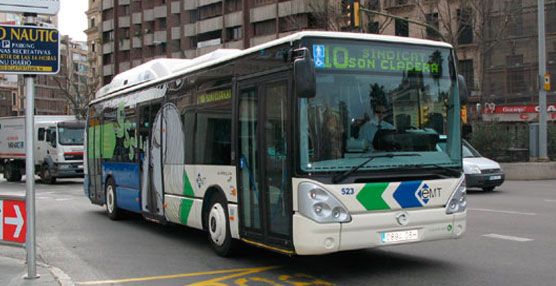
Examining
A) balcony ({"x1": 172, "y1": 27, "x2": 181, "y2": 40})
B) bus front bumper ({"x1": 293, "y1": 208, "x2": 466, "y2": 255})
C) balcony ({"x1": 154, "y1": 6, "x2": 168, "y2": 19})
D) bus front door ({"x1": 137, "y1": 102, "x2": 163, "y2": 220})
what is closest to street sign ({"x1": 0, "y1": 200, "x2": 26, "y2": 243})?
bus front bumper ({"x1": 293, "y1": 208, "x2": 466, "y2": 255})

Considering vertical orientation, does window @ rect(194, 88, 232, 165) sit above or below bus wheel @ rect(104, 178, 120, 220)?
above

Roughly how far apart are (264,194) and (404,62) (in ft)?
7.74

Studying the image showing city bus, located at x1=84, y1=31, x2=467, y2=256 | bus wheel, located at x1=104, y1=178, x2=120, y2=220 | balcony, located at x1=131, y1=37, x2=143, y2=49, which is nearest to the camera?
city bus, located at x1=84, y1=31, x2=467, y2=256

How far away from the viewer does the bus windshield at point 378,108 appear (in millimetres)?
7004

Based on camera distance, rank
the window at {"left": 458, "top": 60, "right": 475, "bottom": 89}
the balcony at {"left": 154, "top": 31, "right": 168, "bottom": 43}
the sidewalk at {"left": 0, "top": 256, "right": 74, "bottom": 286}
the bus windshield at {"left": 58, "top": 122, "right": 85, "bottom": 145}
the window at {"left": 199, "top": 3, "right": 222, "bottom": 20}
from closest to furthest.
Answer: the sidewalk at {"left": 0, "top": 256, "right": 74, "bottom": 286}
the bus windshield at {"left": 58, "top": 122, "right": 85, "bottom": 145}
the window at {"left": 458, "top": 60, "right": 475, "bottom": 89}
the window at {"left": 199, "top": 3, "right": 222, "bottom": 20}
the balcony at {"left": 154, "top": 31, "right": 168, "bottom": 43}

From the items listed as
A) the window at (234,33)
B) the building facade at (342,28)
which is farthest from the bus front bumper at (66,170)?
the window at (234,33)

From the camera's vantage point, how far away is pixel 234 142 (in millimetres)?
8453

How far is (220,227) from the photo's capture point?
8.84 m

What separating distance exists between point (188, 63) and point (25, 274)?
531cm

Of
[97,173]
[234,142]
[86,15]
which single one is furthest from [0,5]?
[86,15]

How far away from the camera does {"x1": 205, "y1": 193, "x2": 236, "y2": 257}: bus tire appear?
874 cm

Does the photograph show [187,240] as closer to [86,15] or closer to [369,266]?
[369,266]

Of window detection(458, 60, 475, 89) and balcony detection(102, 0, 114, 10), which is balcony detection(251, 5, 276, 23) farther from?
balcony detection(102, 0, 114, 10)

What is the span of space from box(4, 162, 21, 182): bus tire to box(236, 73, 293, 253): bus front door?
27.0 metres
